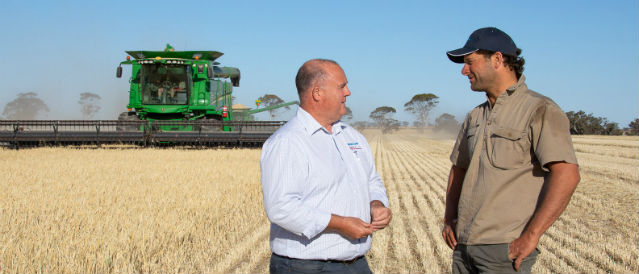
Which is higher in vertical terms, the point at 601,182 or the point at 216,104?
the point at 216,104

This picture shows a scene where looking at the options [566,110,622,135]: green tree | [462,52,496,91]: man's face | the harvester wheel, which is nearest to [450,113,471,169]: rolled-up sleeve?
[462,52,496,91]: man's face

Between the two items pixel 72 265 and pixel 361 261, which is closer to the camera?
pixel 361 261

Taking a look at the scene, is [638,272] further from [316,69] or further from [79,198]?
Result: [79,198]

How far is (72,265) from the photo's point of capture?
3648 mm

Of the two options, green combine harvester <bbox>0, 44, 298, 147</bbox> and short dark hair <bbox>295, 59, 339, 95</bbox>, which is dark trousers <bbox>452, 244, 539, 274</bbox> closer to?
short dark hair <bbox>295, 59, 339, 95</bbox>

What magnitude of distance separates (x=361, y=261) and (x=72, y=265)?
94.3 inches

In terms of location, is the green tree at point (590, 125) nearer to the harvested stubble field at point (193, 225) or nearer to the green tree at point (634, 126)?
the green tree at point (634, 126)

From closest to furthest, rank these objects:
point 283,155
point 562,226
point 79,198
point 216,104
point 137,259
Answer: point 283,155
point 137,259
point 562,226
point 79,198
point 216,104

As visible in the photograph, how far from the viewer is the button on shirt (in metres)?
1.99

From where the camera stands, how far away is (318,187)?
206 cm

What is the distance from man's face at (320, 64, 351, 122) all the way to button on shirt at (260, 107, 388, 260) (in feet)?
0.28

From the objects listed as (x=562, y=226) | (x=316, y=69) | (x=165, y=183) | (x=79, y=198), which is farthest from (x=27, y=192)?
(x=562, y=226)

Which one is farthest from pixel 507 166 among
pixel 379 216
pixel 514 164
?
pixel 379 216

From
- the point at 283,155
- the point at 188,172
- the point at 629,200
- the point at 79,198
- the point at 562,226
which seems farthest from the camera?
the point at 188,172
